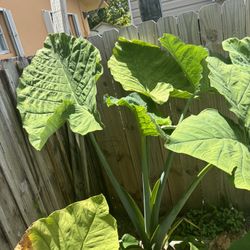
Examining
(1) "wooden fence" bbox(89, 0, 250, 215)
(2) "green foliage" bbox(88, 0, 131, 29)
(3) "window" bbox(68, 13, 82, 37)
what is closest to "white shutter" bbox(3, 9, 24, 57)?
(3) "window" bbox(68, 13, 82, 37)

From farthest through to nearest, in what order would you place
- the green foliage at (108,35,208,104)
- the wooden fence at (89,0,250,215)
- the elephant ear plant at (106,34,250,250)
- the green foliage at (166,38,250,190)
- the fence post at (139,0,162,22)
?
the fence post at (139,0,162,22) < the wooden fence at (89,0,250,215) < the green foliage at (108,35,208,104) < the elephant ear plant at (106,34,250,250) < the green foliage at (166,38,250,190)

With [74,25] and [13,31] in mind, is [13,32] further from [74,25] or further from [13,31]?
[74,25]

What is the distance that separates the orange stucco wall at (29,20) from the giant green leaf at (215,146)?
5.71 meters

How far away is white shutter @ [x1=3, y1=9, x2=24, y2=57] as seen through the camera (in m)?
5.96

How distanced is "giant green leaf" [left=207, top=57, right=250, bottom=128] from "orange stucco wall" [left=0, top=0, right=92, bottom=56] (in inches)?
216

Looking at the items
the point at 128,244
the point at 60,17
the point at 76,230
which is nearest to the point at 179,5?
the point at 60,17

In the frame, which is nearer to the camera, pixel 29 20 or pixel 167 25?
pixel 167 25

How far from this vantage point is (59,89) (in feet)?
5.56

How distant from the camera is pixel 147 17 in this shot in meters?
6.18

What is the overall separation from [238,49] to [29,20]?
19.8 feet

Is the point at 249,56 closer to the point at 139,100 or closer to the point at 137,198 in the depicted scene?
the point at 139,100

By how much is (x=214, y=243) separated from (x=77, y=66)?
139cm

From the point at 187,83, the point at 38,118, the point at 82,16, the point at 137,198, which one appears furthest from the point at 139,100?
the point at 82,16

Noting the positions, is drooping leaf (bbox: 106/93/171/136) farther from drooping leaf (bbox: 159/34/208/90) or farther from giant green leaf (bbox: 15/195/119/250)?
giant green leaf (bbox: 15/195/119/250)
